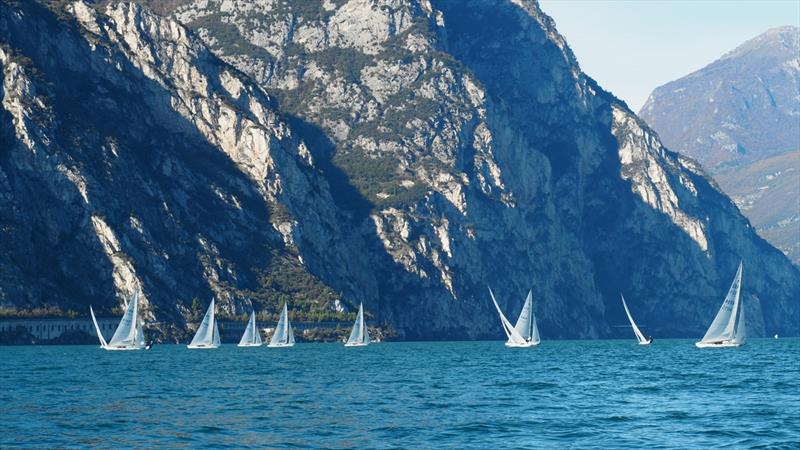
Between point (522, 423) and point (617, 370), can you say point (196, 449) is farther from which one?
point (617, 370)

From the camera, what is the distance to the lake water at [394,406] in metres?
77.2

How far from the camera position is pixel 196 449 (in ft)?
234

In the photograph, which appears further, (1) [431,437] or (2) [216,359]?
(2) [216,359]

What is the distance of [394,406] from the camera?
9706 cm

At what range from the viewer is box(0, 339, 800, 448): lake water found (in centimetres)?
7719

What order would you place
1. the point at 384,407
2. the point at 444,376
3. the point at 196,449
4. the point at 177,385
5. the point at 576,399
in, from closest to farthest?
the point at 196,449 < the point at 384,407 < the point at 576,399 < the point at 177,385 < the point at 444,376

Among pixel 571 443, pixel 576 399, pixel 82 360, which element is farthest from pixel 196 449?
pixel 82 360

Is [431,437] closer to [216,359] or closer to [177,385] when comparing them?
[177,385]

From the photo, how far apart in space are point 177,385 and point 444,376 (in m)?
30.5

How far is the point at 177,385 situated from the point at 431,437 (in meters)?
46.7

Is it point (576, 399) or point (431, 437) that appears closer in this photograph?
point (431, 437)

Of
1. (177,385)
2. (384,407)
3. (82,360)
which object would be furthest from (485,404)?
(82,360)

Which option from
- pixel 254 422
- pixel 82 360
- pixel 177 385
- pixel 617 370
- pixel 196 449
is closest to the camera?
pixel 196 449

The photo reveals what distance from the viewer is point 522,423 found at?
3398 inches
